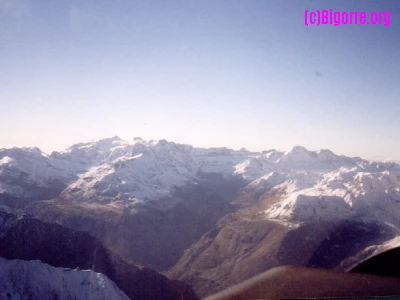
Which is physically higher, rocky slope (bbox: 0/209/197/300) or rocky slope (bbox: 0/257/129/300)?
rocky slope (bbox: 0/257/129/300)

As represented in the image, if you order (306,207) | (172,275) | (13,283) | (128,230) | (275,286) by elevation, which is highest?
(275,286)

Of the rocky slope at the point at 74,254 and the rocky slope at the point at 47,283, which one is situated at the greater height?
the rocky slope at the point at 47,283

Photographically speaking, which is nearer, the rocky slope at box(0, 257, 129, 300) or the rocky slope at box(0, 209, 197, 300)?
the rocky slope at box(0, 257, 129, 300)

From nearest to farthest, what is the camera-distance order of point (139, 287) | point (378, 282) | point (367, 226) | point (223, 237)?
point (378, 282)
point (139, 287)
point (367, 226)
point (223, 237)

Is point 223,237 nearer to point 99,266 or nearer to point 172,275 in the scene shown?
point 172,275

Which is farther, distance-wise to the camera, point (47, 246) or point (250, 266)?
point (250, 266)

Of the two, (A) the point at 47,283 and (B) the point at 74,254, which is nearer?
(A) the point at 47,283

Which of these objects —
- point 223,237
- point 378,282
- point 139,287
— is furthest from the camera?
point 223,237

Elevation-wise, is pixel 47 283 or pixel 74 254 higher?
pixel 47 283

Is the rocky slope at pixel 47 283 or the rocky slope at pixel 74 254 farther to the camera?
the rocky slope at pixel 74 254

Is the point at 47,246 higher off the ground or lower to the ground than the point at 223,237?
higher

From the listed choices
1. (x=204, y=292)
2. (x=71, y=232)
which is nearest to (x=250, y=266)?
(x=204, y=292)
